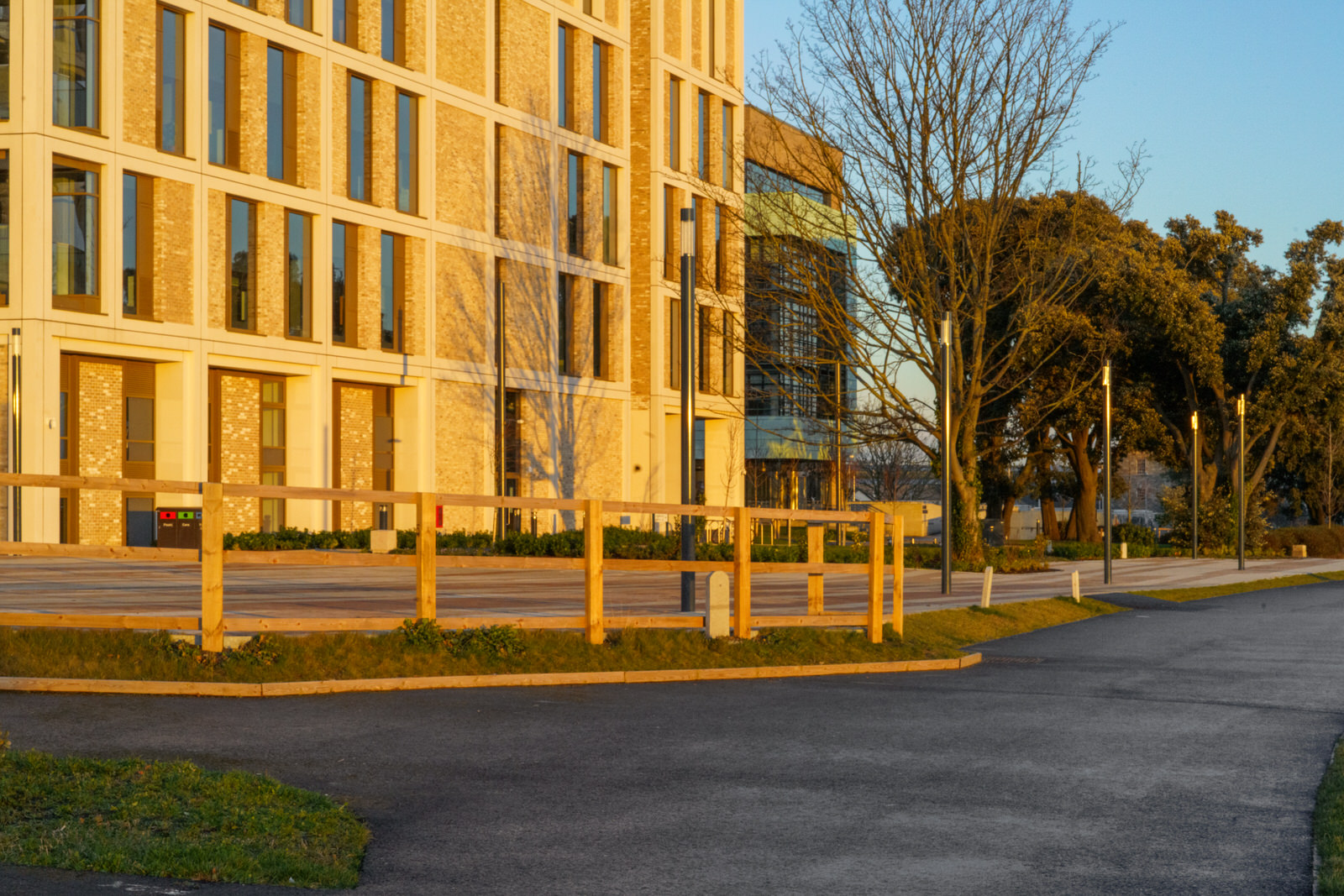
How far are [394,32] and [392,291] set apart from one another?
7.84m

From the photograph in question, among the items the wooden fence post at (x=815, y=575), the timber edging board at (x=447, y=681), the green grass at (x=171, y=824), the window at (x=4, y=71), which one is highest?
the window at (x=4, y=71)

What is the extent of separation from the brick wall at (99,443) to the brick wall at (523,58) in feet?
56.9

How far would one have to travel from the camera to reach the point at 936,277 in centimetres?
3272

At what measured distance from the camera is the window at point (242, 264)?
123 ft

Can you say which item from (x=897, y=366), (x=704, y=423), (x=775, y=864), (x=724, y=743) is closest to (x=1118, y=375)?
(x=704, y=423)

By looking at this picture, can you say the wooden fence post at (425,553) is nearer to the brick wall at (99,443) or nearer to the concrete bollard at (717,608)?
the concrete bollard at (717,608)

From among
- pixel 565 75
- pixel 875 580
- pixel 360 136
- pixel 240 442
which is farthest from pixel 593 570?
pixel 565 75

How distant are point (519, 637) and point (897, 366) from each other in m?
21.3

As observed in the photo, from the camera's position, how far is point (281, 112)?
39.2 metres

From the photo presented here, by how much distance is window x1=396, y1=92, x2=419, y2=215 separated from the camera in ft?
141

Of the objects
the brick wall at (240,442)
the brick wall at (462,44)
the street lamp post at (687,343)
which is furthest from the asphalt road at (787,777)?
the brick wall at (462,44)

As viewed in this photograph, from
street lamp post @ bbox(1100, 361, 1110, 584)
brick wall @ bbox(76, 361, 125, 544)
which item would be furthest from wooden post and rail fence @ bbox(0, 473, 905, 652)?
brick wall @ bbox(76, 361, 125, 544)

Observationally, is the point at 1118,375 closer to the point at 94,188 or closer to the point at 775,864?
the point at 94,188

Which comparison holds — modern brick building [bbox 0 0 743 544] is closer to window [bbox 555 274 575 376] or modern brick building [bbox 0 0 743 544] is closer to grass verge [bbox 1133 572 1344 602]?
window [bbox 555 274 575 376]
